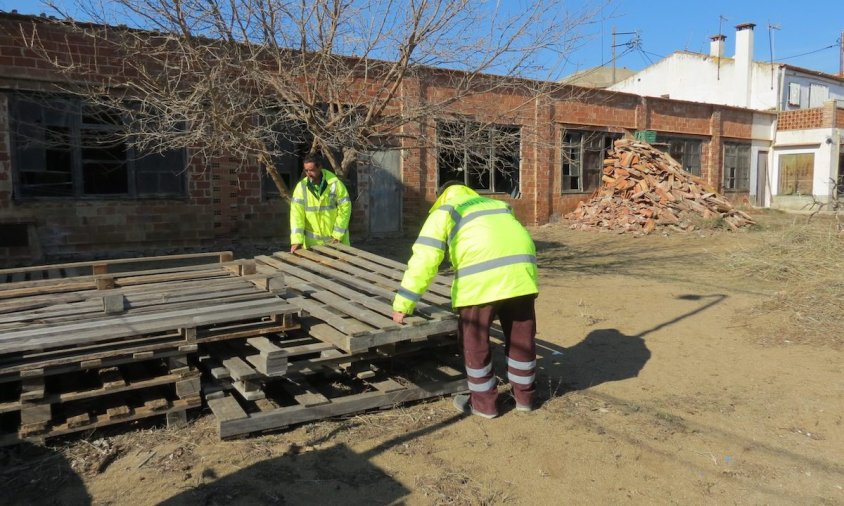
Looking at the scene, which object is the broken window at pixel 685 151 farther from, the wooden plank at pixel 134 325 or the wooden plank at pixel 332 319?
the wooden plank at pixel 134 325

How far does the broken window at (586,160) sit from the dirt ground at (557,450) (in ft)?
41.3

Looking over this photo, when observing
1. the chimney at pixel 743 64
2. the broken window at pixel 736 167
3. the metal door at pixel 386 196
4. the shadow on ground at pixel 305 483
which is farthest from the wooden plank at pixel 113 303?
the chimney at pixel 743 64

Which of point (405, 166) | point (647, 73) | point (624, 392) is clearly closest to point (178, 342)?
point (624, 392)

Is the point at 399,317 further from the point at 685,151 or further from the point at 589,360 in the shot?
the point at 685,151

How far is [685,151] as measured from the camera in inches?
827

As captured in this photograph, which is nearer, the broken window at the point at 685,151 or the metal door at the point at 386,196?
the metal door at the point at 386,196

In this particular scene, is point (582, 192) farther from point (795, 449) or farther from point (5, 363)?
point (5, 363)

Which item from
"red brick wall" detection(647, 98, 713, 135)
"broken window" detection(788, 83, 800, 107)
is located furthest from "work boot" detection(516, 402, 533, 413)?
"broken window" detection(788, 83, 800, 107)

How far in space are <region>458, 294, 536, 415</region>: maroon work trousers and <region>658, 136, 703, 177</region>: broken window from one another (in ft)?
58.1

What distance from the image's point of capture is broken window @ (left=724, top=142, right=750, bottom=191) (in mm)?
22703

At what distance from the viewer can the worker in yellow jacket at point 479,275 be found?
12.8 ft

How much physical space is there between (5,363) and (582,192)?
54.8 ft

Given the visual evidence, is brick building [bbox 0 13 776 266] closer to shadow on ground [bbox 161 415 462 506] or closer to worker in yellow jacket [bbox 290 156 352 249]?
worker in yellow jacket [bbox 290 156 352 249]

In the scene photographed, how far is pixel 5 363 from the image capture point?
3.38m
